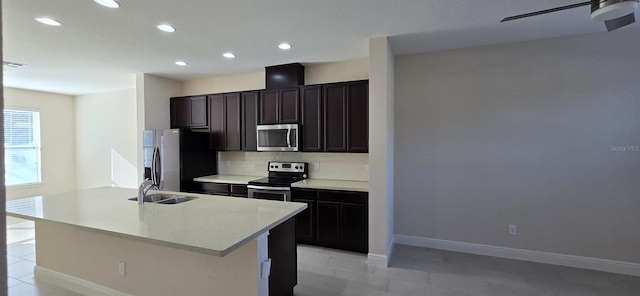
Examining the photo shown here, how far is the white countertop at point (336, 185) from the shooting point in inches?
138

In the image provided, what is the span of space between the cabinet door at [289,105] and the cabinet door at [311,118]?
95mm

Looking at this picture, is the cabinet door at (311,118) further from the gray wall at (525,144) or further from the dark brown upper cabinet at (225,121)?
the dark brown upper cabinet at (225,121)

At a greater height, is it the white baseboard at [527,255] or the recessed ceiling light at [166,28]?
the recessed ceiling light at [166,28]

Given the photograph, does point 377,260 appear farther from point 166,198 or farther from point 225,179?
point 225,179

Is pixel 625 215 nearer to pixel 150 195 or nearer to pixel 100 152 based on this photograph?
pixel 150 195

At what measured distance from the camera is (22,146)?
5609 millimetres

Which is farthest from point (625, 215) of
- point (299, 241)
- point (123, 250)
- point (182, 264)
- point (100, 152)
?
point (100, 152)

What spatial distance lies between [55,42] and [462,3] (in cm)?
427

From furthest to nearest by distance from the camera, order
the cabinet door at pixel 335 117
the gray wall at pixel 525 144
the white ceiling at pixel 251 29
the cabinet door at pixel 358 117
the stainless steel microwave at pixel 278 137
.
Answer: the stainless steel microwave at pixel 278 137, the cabinet door at pixel 335 117, the cabinet door at pixel 358 117, the gray wall at pixel 525 144, the white ceiling at pixel 251 29

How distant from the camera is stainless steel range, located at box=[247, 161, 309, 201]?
3.83m

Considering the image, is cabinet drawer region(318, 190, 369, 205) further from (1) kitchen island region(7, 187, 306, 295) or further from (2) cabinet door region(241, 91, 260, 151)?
(2) cabinet door region(241, 91, 260, 151)

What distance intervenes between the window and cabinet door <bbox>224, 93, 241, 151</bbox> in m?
4.51

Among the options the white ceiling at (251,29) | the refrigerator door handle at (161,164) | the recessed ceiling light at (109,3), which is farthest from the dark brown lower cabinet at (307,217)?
the recessed ceiling light at (109,3)

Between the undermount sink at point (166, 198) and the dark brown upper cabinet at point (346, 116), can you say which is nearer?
the undermount sink at point (166, 198)
